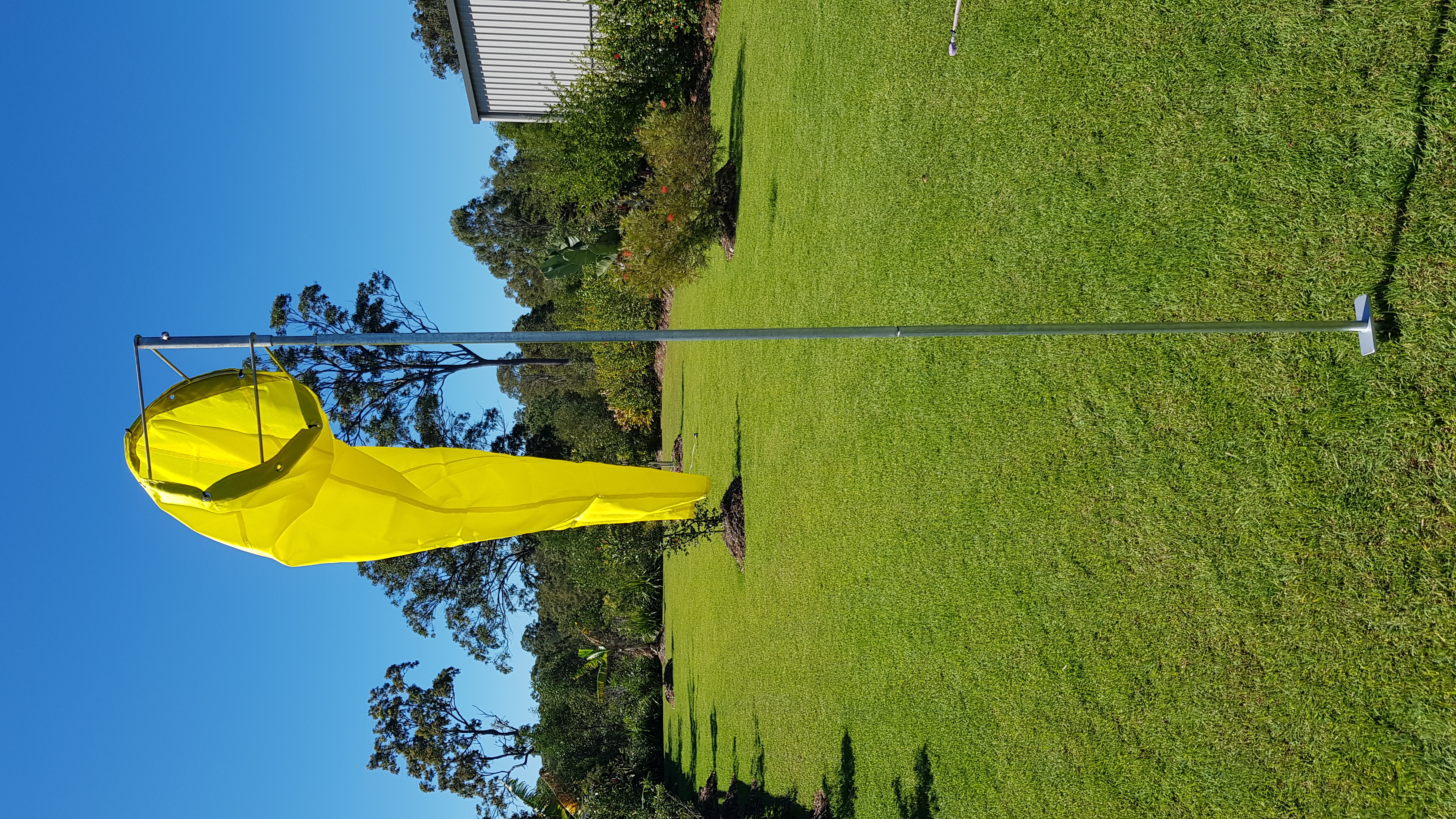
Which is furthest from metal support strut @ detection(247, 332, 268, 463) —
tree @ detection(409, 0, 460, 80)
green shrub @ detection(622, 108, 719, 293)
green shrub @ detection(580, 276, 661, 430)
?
tree @ detection(409, 0, 460, 80)

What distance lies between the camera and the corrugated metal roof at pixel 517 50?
1440 cm

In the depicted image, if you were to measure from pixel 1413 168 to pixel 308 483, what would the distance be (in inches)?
203

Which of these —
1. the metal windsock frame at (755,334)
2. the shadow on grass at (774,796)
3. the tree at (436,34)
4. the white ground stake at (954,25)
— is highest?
the tree at (436,34)

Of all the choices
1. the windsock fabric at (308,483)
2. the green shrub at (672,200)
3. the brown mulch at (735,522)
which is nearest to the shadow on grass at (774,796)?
the brown mulch at (735,522)

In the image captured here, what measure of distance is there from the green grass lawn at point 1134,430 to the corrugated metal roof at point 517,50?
889 centimetres

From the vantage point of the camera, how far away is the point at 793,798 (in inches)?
289

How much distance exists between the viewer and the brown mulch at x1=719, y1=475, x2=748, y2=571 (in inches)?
405

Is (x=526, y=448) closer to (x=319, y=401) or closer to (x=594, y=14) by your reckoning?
(x=594, y=14)

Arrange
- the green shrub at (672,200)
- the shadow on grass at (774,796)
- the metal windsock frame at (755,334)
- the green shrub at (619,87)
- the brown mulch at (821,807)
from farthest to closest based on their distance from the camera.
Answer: the green shrub at (619,87)
the green shrub at (672,200)
the brown mulch at (821,807)
the shadow on grass at (774,796)
the metal windsock frame at (755,334)

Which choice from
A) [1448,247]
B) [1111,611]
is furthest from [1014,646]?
[1448,247]

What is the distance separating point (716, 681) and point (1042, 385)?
7.37m

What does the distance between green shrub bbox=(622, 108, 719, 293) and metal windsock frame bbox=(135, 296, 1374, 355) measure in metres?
7.99

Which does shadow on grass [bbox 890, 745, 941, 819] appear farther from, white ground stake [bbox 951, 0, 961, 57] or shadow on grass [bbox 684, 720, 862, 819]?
white ground stake [bbox 951, 0, 961, 57]

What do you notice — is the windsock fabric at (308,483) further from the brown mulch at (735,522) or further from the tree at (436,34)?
the tree at (436,34)
